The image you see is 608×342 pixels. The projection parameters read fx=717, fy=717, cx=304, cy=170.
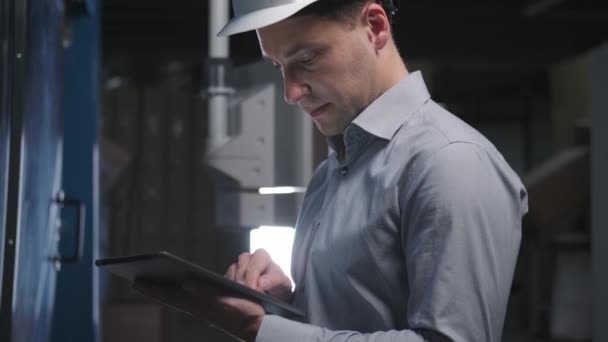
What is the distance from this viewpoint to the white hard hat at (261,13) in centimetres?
100

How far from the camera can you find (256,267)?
4.01 feet

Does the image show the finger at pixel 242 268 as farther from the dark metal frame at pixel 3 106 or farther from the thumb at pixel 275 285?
the dark metal frame at pixel 3 106

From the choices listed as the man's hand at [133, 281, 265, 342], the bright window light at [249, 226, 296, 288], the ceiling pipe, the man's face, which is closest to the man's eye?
the man's face

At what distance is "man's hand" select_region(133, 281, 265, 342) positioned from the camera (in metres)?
0.97

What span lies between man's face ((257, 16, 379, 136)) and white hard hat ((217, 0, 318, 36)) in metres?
0.02

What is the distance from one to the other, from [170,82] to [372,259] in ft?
31.0

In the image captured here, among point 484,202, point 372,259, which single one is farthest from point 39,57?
point 484,202

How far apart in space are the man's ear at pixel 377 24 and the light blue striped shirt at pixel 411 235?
0.07m

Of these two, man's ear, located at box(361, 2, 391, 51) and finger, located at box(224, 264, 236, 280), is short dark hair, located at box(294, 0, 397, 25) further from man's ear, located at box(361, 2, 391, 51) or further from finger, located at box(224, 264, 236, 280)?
finger, located at box(224, 264, 236, 280)

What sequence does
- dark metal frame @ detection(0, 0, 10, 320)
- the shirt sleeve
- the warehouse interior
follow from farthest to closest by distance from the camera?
the warehouse interior
dark metal frame @ detection(0, 0, 10, 320)
the shirt sleeve

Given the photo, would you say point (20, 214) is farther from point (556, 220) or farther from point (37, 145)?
point (556, 220)

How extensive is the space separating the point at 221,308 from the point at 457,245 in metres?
0.33

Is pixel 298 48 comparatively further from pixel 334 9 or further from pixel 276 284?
pixel 276 284

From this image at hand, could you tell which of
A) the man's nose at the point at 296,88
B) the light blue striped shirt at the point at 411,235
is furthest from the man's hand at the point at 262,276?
the man's nose at the point at 296,88
